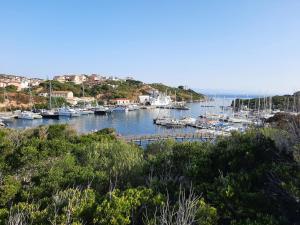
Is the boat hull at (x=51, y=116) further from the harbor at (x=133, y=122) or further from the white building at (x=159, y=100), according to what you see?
the white building at (x=159, y=100)

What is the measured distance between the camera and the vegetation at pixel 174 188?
629cm

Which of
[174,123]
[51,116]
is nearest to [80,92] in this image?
[51,116]

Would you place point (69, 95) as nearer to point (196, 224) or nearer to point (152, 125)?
point (152, 125)

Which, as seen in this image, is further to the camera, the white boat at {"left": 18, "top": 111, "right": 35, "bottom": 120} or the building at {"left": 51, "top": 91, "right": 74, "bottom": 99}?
the building at {"left": 51, "top": 91, "right": 74, "bottom": 99}

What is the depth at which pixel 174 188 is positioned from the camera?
320 inches

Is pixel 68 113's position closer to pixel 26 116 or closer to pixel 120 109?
pixel 26 116

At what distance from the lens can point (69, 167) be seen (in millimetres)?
11227

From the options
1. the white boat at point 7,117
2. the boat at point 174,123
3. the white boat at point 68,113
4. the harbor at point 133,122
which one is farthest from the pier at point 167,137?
the white boat at point 68,113

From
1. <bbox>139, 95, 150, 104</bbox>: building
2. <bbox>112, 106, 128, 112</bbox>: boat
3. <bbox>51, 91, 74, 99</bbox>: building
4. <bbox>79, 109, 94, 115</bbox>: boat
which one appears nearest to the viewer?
<bbox>79, 109, 94, 115</bbox>: boat

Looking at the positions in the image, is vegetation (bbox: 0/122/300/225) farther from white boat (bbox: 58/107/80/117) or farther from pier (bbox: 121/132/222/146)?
white boat (bbox: 58/107/80/117)

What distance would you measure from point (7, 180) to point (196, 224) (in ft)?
20.1

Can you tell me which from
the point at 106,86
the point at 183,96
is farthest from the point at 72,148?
the point at 183,96

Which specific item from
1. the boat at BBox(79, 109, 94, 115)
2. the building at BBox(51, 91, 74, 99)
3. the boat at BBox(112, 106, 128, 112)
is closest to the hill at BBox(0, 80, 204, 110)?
the building at BBox(51, 91, 74, 99)

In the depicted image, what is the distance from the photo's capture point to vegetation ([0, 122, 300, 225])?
6289 mm
